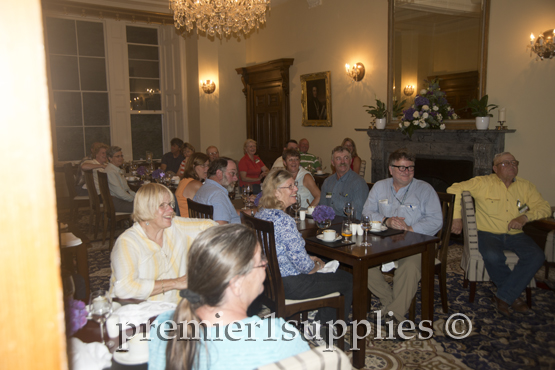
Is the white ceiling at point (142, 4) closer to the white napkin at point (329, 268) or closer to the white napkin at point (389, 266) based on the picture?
the white napkin at point (389, 266)

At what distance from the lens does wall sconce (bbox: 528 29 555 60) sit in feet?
15.8

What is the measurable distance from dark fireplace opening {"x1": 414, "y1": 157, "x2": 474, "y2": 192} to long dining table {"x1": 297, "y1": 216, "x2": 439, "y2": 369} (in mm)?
3032

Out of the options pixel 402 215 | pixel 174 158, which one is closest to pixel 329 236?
pixel 402 215

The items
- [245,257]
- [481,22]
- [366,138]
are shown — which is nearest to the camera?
[245,257]

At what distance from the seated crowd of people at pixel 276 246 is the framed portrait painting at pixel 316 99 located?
322cm

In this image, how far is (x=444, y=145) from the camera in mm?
5953

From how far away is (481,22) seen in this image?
5.54 meters

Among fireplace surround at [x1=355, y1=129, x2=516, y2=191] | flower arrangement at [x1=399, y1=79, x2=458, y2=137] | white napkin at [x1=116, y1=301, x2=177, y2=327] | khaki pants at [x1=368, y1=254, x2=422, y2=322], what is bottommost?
khaki pants at [x1=368, y1=254, x2=422, y2=322]

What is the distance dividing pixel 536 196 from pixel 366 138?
145 inches

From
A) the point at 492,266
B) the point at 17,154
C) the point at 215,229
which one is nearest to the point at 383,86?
the point at 492,266

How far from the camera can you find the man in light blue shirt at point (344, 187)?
4223 mm

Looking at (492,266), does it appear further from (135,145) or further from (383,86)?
(135,145)

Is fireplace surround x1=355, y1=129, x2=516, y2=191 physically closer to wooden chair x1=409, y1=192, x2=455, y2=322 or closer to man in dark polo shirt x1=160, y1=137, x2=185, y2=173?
wooden chair x1=409, y1=192, x2=455, y2=322

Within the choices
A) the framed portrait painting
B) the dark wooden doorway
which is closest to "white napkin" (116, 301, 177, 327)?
the framed portrait painting
